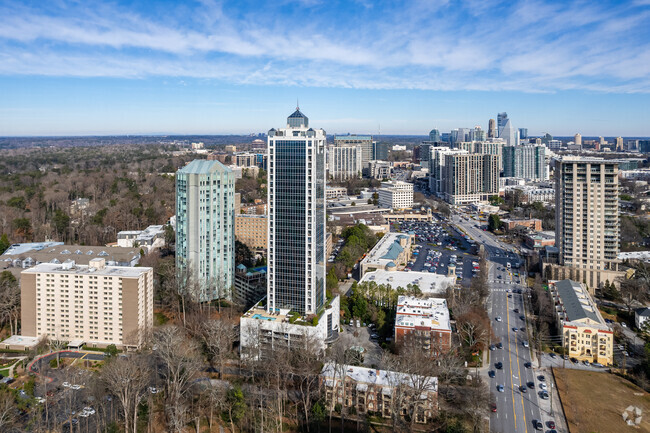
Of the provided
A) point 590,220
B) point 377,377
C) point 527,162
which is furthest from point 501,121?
point 377,377

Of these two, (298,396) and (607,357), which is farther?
(607,357)

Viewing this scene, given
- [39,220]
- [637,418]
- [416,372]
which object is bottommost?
[637,418]

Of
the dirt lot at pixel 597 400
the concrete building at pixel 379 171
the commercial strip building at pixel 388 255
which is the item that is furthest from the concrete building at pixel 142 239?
the concrete building at pixel 379 171

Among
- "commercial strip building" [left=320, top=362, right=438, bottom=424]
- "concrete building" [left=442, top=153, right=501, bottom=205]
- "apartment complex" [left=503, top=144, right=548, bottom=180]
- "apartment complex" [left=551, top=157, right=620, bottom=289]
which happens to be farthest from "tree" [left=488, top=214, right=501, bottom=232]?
"apartment complex" [left=503, top=144, right=548, bottom=180]

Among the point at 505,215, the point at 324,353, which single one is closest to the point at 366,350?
the point at 324,353

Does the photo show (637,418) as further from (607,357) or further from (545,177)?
(545,177)
